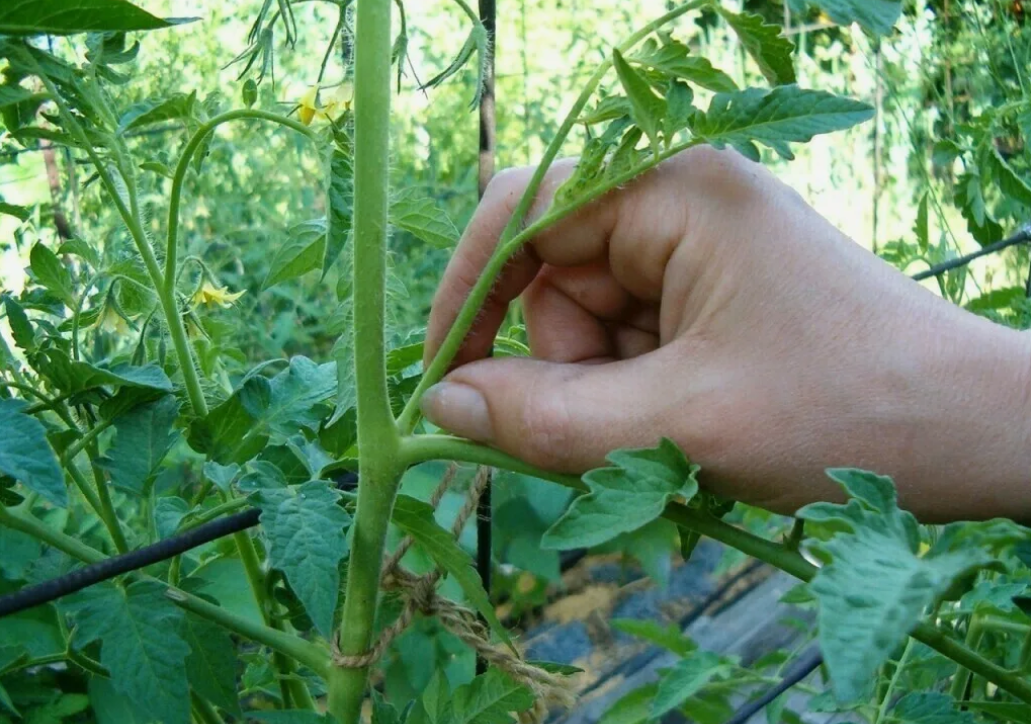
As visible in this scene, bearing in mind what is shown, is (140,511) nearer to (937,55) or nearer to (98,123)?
(98,123)

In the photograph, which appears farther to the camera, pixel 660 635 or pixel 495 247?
pixel 660 635

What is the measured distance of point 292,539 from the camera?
0.60 m

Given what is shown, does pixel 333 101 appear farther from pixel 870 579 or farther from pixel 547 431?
pixel 870 579

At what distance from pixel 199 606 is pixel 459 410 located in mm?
221

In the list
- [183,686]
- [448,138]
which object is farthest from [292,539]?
[448,138]

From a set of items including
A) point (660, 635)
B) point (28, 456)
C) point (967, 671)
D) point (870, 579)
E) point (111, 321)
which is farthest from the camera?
point (660, 635)

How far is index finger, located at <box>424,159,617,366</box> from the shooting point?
2.38 feet

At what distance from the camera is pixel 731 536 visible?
622mm

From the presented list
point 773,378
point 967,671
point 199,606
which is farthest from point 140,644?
point 967,671

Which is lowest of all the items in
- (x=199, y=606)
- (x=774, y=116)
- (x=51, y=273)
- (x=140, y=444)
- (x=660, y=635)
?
(x=660, y=635)

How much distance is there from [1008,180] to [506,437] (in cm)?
74

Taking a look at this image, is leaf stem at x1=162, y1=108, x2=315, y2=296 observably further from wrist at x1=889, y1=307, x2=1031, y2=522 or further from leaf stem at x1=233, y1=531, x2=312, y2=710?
wrist at x1=889, y1=307, x2=1031, y2=522

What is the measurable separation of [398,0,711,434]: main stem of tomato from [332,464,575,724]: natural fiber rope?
0.12 meters

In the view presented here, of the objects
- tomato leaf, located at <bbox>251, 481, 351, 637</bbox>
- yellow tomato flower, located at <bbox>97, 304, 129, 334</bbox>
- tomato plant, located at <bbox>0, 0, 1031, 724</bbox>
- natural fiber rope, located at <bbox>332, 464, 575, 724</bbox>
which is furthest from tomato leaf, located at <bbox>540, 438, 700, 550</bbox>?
yellow tomato flower, located at <bbox>97, 304, 129, 334</bbox>
